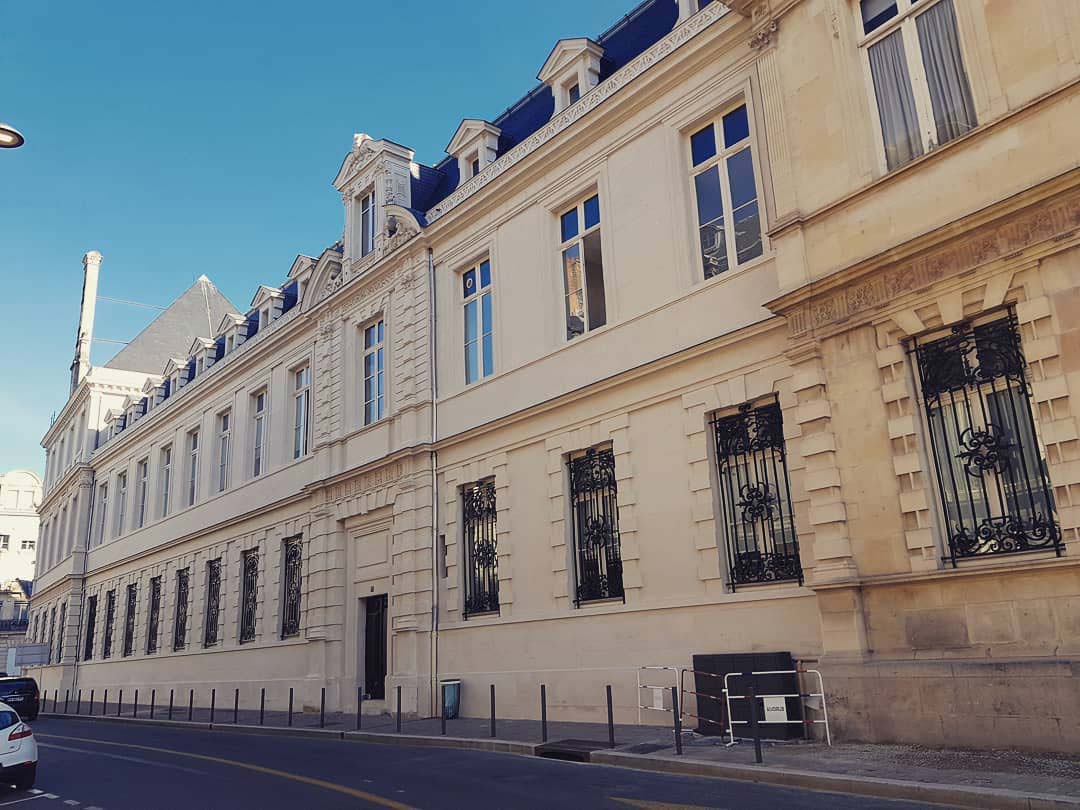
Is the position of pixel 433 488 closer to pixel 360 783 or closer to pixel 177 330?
pixel 360 783

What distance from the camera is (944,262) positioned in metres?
10.4

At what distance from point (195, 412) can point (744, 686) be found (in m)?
25.8

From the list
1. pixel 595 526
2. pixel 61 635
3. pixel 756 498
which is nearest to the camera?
pixel 756 498

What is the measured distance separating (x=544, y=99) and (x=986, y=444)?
12534 mm

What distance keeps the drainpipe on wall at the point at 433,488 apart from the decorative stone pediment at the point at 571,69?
5.01 metres

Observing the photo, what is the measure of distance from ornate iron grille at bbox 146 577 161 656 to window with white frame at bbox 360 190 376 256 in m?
17.0

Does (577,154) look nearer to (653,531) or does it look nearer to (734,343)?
(734,343)

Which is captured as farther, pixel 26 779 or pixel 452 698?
pixel 452 698

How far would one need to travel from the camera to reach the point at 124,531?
37125mm

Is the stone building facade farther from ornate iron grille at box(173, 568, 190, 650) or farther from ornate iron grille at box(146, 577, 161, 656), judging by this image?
ornate iron grille at box(146, 577, 161, 656)

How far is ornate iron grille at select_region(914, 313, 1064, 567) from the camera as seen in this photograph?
31.7 feet

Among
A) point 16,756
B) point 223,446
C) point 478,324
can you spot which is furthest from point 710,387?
point 223,446

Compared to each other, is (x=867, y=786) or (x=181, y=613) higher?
(x=181, y=613)

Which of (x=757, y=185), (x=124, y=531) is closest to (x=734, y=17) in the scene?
(x=757, y=185)
